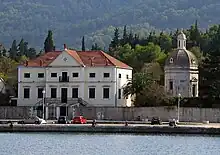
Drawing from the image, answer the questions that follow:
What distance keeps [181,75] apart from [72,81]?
15106mm

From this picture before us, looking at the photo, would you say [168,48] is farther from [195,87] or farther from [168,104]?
[168,104]

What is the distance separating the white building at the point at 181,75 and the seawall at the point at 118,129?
26950 millimetres

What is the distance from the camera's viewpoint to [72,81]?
109250 mm

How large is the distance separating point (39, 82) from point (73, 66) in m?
5.30

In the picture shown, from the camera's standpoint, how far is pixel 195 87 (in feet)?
365

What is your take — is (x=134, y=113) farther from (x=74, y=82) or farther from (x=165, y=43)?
(x=165, y=43)

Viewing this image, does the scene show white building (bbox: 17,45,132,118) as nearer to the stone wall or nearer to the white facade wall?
the white facade wall

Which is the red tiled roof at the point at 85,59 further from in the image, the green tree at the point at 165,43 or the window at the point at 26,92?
the green tree at the point at 165,43

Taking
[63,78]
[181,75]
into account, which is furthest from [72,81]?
[181,75]

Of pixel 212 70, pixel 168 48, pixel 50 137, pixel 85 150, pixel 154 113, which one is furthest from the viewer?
pixel 168 48

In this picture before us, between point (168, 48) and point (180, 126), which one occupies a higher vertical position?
point (168, 48)

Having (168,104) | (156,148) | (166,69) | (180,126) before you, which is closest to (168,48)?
(166,69)

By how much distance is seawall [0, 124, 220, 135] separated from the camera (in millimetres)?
82562

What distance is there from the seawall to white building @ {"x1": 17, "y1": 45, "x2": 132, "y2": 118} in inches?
833
